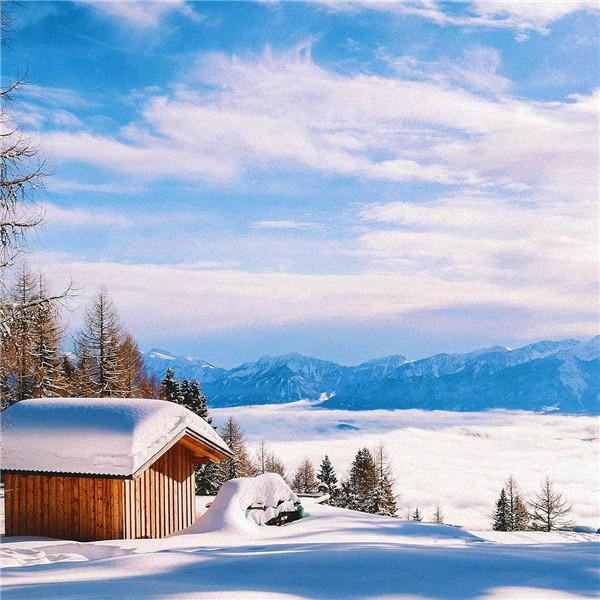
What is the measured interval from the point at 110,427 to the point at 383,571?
32.2 feet

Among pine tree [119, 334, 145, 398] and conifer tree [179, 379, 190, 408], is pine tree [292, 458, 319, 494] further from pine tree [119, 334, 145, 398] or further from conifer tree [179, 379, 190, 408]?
conifer tree [179, 379, 190, 408]

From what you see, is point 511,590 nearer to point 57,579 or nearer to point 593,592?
point 593,592

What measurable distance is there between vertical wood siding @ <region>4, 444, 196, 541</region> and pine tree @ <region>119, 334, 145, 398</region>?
70.8 ft

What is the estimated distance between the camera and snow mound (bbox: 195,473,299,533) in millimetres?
14875

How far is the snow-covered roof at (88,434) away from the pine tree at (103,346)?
20.7 meters

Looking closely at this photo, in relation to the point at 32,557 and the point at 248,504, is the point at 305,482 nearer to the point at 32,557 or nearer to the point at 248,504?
the point at 248,504

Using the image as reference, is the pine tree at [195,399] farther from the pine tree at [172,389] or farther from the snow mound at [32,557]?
the snow mound at [32,557]

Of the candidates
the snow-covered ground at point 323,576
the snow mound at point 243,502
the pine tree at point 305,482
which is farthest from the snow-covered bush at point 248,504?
the pine tree at point 305,482

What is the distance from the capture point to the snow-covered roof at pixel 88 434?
44.8 ft

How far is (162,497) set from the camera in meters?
15.5

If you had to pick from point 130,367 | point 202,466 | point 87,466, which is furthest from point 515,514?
point 87,466

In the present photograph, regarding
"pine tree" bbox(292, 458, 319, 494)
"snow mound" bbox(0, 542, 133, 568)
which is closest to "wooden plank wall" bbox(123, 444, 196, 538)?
"snow mound" bbox(0, 542, 133, 568)

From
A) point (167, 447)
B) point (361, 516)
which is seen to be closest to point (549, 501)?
point (361, 516)

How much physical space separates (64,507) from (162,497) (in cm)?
251
